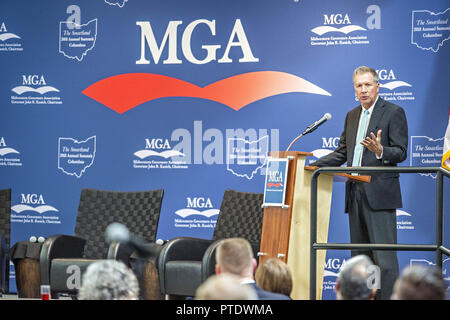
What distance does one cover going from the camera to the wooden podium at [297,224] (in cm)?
424

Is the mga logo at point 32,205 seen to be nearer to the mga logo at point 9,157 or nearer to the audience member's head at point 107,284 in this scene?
the mga logo at point 9,157

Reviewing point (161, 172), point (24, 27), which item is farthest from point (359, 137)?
point (24, 27)

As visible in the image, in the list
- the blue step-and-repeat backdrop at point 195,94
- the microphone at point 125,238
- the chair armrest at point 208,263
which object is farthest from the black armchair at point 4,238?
the chair armrest at point 208,263

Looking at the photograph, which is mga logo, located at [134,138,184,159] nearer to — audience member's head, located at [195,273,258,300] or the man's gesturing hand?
the man's gesturing hand

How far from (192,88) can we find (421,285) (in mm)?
4851

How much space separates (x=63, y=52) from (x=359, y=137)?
3407mm

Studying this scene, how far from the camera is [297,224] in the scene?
14.0ft

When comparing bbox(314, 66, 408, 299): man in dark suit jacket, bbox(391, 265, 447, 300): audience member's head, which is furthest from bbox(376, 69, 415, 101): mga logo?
bbox(391, 265, 447, 300): audience member's head

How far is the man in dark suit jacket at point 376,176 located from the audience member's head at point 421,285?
2.52 metres

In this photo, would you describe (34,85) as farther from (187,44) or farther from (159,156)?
(187,44)

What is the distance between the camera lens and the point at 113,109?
21.9ft

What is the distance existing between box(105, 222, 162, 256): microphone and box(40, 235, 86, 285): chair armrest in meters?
0.26

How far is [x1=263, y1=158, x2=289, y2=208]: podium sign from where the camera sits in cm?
429

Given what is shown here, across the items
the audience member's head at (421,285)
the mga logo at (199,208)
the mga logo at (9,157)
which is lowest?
the mga logo at (199,208)
